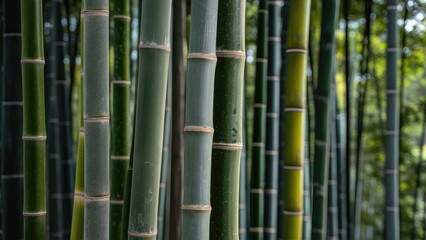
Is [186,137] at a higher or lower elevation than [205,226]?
higher

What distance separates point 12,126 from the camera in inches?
50.8

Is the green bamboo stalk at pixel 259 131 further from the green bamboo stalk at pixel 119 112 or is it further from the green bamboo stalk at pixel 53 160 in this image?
the green bamboo stalk at pixel 53 160

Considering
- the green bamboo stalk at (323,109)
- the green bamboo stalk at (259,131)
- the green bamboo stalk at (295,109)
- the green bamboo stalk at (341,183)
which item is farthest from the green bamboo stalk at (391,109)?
the green bamboo stalk at (341,183)

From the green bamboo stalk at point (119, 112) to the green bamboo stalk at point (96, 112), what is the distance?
319 mm

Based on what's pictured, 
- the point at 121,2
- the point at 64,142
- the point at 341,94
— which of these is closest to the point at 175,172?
the point at 64,142

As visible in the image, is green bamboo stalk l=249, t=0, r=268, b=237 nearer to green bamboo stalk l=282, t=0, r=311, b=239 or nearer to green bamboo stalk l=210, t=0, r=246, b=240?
green bamboo stalk l=282, t=0, r=311, b=239

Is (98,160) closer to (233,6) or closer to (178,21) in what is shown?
(233,6)

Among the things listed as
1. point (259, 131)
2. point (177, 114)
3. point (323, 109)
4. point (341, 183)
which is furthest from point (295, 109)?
point (341, 183)

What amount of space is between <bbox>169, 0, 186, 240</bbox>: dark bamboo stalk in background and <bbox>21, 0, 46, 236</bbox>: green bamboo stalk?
0.78 m

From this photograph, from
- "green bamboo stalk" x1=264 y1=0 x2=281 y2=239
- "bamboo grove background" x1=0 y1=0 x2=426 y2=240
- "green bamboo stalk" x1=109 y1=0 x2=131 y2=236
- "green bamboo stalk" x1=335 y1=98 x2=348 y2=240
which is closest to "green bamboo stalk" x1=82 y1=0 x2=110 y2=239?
"bamboo grove background" x1=0 y1=0 x2=426 y2=240

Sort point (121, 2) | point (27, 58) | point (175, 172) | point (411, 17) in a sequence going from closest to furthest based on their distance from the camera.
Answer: point (27, 58), point (121, 2), point (175, 172), point (411, 17)

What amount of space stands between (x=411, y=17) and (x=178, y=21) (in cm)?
156

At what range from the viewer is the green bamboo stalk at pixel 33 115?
1.08 meters

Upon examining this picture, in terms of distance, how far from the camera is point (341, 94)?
17.8 feet
